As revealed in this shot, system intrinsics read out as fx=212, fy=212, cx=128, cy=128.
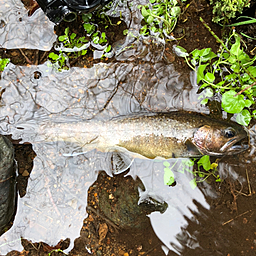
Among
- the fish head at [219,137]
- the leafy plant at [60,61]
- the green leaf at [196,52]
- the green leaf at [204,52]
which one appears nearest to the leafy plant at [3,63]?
the leafy plant at [60,61]

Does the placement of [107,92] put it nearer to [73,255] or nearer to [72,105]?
[72,105]

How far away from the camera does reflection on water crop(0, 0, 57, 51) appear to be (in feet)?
11.6

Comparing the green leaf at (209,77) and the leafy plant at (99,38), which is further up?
the leafy plant at (99,38)

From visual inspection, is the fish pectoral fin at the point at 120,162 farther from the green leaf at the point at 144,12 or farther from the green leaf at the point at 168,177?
the green leaf at the point at 144,12

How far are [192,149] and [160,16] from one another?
2.24 m

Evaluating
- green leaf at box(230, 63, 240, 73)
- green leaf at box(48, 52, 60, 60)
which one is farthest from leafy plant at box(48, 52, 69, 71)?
green leaf at box(230, 63, 240, 73)

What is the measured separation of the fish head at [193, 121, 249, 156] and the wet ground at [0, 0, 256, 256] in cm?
31

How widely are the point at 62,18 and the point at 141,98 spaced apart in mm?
1850

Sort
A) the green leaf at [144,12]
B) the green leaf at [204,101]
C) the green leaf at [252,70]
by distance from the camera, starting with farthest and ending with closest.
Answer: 1. the green leaf at [204,101]
2. the green leaf at [144,12]
3. the green leaf at [252,70]

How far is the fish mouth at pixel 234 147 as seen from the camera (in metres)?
3.19

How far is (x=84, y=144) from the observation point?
3.34 metres

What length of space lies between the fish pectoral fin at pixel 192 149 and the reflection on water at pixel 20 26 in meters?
2.77

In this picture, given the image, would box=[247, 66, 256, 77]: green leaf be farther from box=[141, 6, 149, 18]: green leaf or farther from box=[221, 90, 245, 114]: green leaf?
box=[141, 6, 149, 18]: green leaf

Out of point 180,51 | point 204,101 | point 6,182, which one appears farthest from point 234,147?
point 6,182
